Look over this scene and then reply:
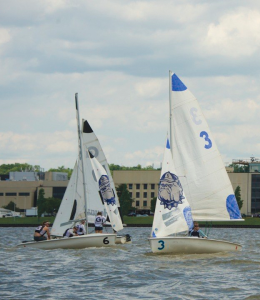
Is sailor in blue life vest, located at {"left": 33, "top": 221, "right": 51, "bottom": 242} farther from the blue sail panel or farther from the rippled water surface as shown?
the blue sail panel

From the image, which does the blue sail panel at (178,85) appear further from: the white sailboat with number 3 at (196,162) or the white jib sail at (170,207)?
the white jib sail at (170,207)

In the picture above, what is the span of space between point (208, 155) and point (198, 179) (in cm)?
128

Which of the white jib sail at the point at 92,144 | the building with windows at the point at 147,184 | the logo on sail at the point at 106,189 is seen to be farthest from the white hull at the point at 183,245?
the building with windows at the point at 147,184

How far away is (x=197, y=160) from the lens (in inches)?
1433

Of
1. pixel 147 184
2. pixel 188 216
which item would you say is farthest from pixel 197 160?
pixel 147 184

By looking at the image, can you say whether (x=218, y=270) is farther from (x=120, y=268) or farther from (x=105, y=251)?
(x=105, y=251)

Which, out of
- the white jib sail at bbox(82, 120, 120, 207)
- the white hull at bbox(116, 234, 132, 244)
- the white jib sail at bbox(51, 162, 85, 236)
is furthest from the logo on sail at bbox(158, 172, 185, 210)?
the white jib sail at bbox(82, 120, 120, 207)

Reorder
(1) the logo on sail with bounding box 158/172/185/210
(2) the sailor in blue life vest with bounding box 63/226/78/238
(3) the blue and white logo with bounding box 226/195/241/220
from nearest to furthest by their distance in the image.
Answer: (1) the logo on sail with bounding box 158/172/185/210 < (3) the blue and white logo with bounding box 226/195/241/220 < (2) the sailor in blue life vest with bounding box 63/226/78/238

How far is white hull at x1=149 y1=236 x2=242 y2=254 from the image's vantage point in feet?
106

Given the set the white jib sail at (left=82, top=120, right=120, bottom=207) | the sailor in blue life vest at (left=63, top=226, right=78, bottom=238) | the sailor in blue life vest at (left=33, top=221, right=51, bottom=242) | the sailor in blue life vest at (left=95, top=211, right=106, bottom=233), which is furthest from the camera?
the white jib sail at (left=82, top=120, right=120, bottom=207)

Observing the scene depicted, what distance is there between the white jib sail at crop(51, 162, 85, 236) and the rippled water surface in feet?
17.5

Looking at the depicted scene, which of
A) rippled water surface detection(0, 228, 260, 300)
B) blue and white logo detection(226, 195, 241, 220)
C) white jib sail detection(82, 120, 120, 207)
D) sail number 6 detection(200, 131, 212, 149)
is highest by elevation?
white jib sail detection(82, 120, 120, 207)

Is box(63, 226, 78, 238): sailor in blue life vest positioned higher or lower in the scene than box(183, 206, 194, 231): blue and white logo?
lower

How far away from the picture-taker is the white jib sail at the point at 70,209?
43062mm
